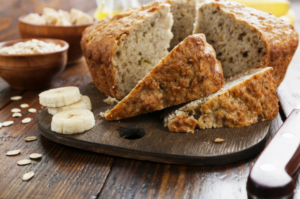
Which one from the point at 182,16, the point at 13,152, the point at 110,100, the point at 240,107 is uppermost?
the point at 182,16

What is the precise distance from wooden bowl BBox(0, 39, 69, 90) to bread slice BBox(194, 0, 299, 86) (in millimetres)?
1670

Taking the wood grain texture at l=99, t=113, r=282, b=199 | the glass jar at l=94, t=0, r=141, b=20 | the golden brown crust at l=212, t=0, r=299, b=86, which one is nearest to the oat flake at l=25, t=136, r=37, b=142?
the wood grain texture at l=99, t=113, r=282, b=199

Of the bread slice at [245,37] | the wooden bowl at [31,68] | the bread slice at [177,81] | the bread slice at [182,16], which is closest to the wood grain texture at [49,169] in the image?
the bread slice at [177,81]

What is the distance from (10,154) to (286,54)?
2647mm

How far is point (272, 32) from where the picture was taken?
9.76 feet

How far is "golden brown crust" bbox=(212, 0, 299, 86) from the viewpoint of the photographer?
2.93 metres

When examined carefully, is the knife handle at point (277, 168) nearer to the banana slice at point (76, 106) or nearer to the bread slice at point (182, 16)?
the banana slice at point (76, 106)

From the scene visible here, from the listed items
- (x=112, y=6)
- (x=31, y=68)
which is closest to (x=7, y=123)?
(x=31, y=68)

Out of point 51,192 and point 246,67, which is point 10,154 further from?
point 246,67

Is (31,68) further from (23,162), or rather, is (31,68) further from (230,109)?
(230,109)

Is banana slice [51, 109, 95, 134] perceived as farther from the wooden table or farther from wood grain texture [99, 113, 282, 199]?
wood grain texture [99, 113, 282, 199]

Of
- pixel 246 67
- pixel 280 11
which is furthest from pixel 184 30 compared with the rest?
pixel 280 11

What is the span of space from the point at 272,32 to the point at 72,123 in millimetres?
2041

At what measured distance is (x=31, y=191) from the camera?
1.87 metres
